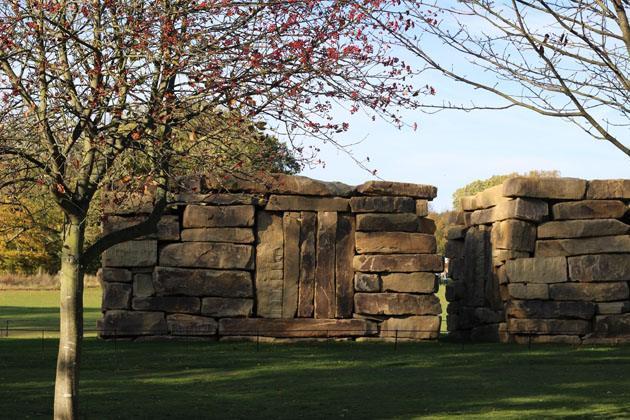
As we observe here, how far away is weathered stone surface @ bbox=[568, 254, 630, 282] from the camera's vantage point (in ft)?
63.3

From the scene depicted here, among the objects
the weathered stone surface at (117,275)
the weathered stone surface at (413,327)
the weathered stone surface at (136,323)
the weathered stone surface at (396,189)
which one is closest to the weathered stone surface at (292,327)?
the weathered stone surface at (413,327)

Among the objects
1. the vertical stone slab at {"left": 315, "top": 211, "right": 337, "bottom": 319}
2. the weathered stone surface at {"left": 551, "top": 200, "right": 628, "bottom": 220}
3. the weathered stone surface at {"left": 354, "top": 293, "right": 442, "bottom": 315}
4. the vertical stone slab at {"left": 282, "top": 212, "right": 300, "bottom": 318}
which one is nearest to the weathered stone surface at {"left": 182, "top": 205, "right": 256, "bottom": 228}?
the vertical stone slab at {"left": 282, "top": 212, "right": 300, "bottom": 318}

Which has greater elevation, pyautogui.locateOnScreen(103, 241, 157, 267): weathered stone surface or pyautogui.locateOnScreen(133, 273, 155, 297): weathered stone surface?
pyautogui.locateOnScreen(103, 241, 157, 267): weathered stone surface

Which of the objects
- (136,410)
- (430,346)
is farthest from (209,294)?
(136,410)

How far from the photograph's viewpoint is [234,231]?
18766mm

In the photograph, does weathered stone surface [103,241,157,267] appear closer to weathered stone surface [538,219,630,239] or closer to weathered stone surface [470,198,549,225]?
weathered stone surface [470,198,549,225]

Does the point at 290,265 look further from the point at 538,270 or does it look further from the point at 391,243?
the point at 538,270

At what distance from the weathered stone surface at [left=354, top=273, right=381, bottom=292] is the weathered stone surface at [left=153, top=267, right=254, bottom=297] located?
255 cm

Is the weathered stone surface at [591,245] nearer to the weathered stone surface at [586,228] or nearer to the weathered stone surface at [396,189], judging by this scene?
the weathered stone surface at [586,228]

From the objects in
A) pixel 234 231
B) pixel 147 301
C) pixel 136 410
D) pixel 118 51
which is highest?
pixel 118 51

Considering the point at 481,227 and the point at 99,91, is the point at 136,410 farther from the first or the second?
the point at 481,227

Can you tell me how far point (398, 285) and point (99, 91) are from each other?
38.6 feet

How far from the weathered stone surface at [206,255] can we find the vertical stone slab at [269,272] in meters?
0.39

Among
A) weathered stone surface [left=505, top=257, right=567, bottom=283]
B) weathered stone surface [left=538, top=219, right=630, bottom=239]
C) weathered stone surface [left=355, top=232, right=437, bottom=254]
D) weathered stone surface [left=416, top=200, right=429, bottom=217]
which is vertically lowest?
weathered stone surface [left=505, top=257, right=567, bottom=283]
